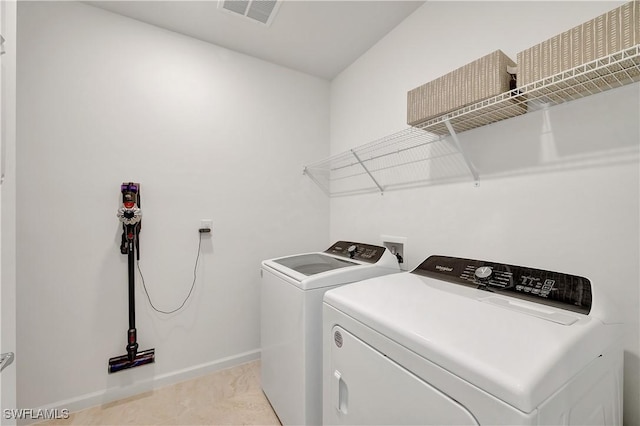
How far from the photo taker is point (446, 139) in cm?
160

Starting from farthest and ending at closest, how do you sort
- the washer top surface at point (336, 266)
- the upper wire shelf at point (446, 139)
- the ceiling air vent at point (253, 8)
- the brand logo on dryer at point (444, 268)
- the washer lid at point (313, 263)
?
the ceiling air vent at point (253, 8), the washer lid at point (313, 263), the washer top surface at point (336, 266), the brand logo on dryer at point (444, 268), the upper wire shelf at point (446, 139)

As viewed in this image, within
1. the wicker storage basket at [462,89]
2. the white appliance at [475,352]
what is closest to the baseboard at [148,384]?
the white appliance at [475,352]

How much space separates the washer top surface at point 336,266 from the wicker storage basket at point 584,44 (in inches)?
43.5

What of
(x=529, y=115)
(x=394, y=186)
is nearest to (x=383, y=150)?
(x=394, y=186)

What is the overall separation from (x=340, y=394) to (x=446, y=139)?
1457 mm

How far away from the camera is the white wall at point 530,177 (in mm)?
996

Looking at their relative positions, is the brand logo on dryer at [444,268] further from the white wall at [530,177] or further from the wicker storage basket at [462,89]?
the wicker storage basket at [462,89]

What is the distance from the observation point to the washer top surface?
4.63 ft

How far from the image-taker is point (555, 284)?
959 millimetres

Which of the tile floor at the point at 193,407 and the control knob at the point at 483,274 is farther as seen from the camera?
the tile floor at the point at 193,407

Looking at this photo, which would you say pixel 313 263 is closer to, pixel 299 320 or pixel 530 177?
pixel 299 320

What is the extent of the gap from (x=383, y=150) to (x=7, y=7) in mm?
1999

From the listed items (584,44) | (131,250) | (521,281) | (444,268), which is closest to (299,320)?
(444,268)

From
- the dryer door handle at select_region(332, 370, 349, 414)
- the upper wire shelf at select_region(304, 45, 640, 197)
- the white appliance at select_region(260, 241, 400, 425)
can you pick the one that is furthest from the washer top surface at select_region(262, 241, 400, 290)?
the upper wire shelf at select_region(304, 45, 640, 197)
